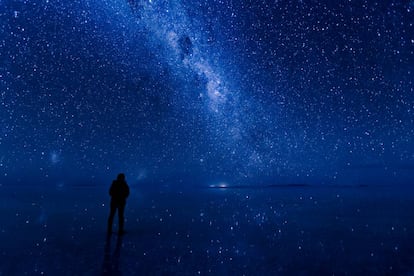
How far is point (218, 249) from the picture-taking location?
780 centimetres

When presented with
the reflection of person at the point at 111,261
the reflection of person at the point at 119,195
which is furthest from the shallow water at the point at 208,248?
the reflection of person at the point at 119,195

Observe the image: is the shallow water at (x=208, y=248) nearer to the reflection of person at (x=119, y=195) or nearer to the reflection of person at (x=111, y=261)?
the reflection of person at (x=111, y=261)

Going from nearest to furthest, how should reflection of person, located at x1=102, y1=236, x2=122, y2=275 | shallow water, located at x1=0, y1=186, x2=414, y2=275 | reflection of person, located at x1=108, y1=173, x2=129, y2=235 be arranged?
reflection of person, located at x1=102, y1=236, x2=122, y2=275
shallow water, located at x1=0, y1=186, x2=414, y2=275
reflection of person, located at x1=108, y1=173, x2=129, y2=235

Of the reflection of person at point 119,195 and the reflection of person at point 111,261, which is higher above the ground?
the reflection of person at point 119,195

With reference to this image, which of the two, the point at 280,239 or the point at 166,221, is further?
the point at 166,221

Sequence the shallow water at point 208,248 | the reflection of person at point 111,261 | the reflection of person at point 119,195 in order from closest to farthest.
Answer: the reflection of person at point 111,261 → the shallow water at point 208,248 → the reflection of person at point 119,195

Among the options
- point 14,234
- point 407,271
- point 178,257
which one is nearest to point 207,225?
point 178,257

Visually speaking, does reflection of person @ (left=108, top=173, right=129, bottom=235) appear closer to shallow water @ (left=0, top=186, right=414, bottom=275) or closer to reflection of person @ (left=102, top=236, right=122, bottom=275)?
shallow water @ (left=0, top=186, right=414, bottom=275)

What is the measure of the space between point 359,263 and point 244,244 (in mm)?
2694

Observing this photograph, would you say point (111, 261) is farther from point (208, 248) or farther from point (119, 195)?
point (119, 195)

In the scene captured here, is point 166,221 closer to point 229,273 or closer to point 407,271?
point 229,273

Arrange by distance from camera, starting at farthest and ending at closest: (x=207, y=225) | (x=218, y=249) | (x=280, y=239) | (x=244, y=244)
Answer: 1. (x=207, y=225)
2. (x=280, y=239)
3. (x=244, y=244)
4. (x=218, y=249)

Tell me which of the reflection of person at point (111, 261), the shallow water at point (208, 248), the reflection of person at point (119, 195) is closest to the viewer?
the reflection of person at point (111, 261)

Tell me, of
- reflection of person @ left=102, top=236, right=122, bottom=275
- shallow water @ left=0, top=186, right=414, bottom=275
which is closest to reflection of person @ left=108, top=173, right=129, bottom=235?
shallow water @ left=0, top=186, right=414, bottom=275
